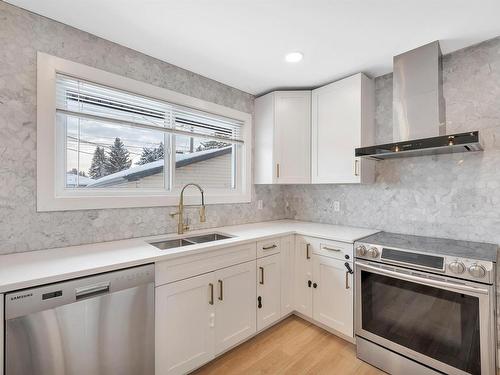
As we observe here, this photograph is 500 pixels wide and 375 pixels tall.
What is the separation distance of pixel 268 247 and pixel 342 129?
1.39 m

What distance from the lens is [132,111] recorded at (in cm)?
206

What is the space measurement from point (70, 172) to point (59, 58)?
30.8 inches

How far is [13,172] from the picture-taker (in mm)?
1516

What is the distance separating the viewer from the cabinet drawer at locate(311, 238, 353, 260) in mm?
2048

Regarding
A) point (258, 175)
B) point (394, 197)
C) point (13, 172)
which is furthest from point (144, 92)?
point (394, 197)

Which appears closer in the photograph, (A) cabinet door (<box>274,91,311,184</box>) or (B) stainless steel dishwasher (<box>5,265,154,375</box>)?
(B) stainless steel dishwasher (<box>5,265,154,375</box>)

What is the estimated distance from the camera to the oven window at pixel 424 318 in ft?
4.87

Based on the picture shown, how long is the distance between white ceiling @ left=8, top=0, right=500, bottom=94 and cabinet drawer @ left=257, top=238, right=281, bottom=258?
1621 mm

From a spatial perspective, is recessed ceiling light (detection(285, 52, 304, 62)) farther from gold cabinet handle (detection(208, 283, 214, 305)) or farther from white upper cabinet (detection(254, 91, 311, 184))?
gold cabinet handle (detection(208, 283, 214, 305))

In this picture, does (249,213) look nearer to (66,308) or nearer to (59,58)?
(66,308)

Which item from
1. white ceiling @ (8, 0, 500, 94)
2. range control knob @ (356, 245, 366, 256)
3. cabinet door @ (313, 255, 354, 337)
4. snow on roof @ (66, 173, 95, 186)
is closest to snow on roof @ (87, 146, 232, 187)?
snow on roof @ (66, 173, 95, 186)

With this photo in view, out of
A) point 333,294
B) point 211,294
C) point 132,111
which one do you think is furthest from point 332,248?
point 132,111

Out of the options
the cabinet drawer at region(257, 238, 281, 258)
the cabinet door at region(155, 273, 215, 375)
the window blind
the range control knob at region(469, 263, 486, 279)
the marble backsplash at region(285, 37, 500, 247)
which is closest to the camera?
the range control knob at region(469, 263, 486, 279)

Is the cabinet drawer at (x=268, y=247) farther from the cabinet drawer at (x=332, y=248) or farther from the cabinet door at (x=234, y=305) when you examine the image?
the cabinet drawer at (x=332, y=248)
